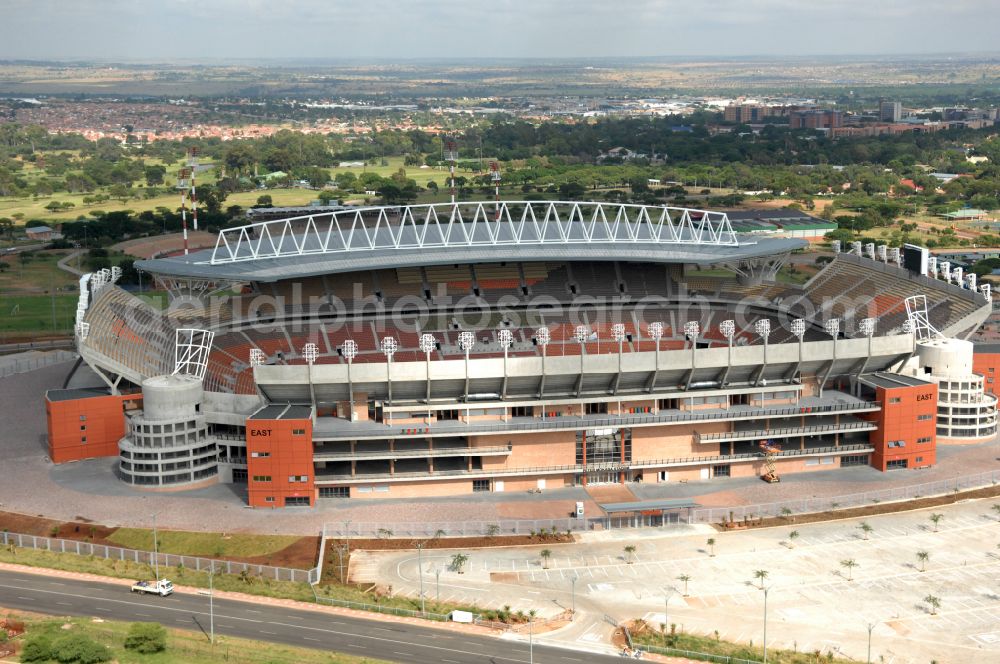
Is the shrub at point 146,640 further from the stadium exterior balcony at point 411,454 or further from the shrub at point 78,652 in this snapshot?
the stadium exterior balcony at point 411,454

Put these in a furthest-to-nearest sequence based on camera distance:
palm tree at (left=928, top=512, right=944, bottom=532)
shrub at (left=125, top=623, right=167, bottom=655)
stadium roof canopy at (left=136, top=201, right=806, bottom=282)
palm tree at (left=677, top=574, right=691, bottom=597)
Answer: stadium roof canopy at (left=136, top=201, right=806, bottom=282) → palm tree at (left=928, top=512, right=944, bottom=532) → palm tree at (left=677, top=574, right=691, bottom=597) → shrub at (left=125, top=623, right=167, bottom=655)

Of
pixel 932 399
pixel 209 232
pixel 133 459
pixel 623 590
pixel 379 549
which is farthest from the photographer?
pixel 209 232

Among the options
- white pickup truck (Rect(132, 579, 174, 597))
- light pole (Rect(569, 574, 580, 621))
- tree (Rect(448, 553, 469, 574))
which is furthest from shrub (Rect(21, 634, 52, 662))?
light pole (Rect(569, 574, 580, 621))

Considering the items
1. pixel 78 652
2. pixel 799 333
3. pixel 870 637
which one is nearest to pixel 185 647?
pixel 78 652

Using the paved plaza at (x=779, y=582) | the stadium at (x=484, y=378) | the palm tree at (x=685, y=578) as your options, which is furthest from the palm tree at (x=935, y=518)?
the palm tree at (x=685, y=578)

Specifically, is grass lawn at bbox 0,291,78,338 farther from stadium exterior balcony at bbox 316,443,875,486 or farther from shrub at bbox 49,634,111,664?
shrub at bbox 49,634,111,664

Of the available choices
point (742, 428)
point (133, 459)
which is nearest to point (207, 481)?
point (133, 459)

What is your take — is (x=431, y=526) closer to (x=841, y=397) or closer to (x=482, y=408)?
(x=482, y=408)
